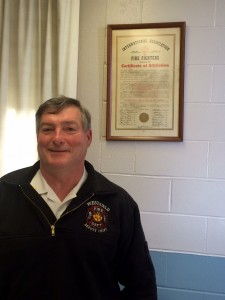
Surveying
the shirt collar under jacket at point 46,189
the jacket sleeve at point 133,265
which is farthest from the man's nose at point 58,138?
the jacket sleeve at point 133,265

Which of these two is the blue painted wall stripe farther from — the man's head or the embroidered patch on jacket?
the man's head

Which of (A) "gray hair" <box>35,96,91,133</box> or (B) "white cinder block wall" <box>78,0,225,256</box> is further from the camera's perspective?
(B) "white cinder block wall" <box>78,0,225,256</box>

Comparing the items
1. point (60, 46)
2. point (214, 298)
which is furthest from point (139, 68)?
point (214, 298)

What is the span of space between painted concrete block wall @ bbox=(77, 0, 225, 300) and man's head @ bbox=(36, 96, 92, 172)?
0.58 m

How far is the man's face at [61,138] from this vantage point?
1061 mm

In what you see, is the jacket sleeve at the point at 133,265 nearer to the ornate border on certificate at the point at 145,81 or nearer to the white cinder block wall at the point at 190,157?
the white cinder block wall at the point at 190,157

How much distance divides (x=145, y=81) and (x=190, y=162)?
0.52m

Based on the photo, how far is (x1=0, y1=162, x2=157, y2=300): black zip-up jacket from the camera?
3.21 feet

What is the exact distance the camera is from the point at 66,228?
1.01 m

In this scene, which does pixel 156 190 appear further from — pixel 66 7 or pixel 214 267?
→ pixel 66 7

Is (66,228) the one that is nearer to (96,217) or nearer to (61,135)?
(96,217)

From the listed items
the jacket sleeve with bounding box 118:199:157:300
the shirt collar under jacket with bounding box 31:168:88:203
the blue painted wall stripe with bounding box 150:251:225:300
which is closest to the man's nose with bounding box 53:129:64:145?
the shirt collar under jacket with bounding box 31:168:88:203

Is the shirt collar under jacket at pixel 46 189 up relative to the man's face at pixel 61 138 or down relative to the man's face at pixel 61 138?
down

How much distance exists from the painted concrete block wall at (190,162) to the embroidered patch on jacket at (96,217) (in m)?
0.55
